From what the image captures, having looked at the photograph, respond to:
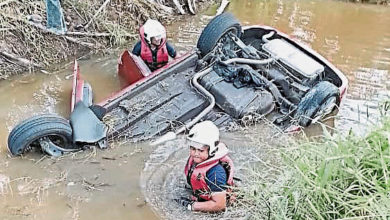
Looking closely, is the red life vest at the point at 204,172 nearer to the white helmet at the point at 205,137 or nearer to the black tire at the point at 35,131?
the white helmet at the point at 205,137

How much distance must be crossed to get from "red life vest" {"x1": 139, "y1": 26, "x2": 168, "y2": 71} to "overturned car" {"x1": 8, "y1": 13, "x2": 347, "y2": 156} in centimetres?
19

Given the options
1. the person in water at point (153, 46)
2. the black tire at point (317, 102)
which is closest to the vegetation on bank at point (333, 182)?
the black tire at point (317, 102)

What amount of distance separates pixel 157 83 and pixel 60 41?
2289mm

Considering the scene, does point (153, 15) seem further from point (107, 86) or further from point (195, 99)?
point (195, 99)

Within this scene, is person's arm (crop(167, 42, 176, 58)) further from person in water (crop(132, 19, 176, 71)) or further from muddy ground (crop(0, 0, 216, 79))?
muddy ground (crop(0, 0, 216, 79))

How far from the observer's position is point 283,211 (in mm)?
4309

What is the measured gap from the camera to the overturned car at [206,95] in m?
6.79

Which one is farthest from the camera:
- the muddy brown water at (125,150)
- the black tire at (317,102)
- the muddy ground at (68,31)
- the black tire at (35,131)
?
the muddy ground at (68,31)

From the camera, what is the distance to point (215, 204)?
18.4 ft

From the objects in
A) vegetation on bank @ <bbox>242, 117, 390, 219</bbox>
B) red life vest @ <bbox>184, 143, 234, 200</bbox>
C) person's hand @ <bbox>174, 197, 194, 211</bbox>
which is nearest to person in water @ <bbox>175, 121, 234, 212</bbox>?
red life vest @ <bbox>184, 143, 234, 200</bbox>

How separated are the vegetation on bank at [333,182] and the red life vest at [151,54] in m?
3.90

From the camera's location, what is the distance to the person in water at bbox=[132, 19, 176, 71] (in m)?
8.02

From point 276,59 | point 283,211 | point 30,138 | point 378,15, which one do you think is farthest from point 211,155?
point 378,15

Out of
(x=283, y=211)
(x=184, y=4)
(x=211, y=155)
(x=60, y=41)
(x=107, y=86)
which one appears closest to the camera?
(x=283, y=211)
